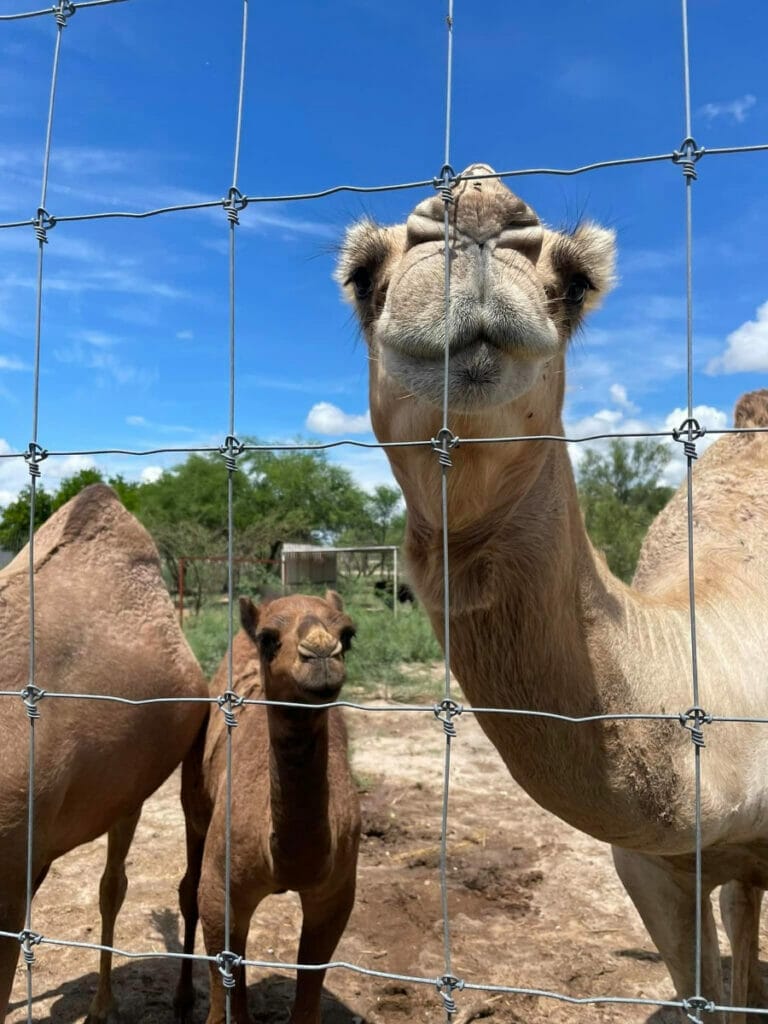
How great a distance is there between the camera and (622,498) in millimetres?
18719

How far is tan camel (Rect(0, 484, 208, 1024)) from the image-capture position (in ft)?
9.44

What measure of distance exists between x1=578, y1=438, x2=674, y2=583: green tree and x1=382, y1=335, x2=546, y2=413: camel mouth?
1189cm

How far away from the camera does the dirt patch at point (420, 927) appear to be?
12.9ft

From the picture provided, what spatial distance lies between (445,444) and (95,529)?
8.42ft

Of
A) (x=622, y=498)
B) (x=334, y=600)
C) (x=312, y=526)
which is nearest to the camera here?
(x=334, y=600)

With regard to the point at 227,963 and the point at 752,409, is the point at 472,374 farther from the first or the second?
the point at 752,409

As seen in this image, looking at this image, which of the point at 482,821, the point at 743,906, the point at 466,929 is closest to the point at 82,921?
the point at 466,929

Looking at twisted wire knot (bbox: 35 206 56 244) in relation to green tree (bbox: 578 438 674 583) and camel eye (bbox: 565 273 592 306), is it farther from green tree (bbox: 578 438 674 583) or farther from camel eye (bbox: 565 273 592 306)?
green tree (bbox: 578 438 674 583)

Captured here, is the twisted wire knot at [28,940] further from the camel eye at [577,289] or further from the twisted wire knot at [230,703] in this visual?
the camel eye at [577,289]

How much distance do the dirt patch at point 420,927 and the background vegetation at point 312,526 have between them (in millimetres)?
1882

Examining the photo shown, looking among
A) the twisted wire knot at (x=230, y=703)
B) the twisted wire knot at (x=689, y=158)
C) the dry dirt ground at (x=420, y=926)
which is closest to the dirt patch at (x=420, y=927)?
the dry dirt ground at (x=420, y=926)

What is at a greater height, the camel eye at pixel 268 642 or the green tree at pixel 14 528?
the green tree at pixel 14 528

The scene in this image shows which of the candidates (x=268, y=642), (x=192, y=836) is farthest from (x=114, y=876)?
(x=268, y=642)

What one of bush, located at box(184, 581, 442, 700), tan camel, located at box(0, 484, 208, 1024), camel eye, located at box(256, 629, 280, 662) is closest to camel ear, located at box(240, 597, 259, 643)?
camel eye, located at box(256, 629, 280, 662)
